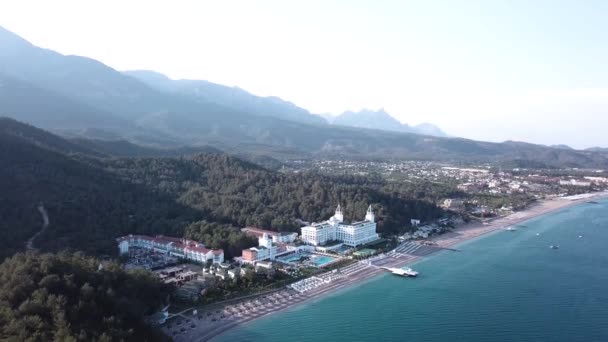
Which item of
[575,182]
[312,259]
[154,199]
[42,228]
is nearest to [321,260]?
[312,259]

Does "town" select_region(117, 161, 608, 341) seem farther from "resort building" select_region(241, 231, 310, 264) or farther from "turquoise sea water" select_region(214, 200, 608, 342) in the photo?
"turquoise sea water" select_region(214, 200, 608, 342)

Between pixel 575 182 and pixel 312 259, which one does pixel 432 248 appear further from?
pixel 575 182

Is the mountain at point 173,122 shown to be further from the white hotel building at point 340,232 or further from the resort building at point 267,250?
the resort building at point 267,250

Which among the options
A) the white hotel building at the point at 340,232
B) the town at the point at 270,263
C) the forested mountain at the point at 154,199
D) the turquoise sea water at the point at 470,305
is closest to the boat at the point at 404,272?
the town at the point at 270,263

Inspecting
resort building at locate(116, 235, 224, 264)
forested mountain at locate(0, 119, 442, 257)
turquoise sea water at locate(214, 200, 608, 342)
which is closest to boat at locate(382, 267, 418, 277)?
turquoise sea water at locate(214, 200, 608, 342)

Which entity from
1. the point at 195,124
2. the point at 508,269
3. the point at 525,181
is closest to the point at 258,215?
the point at 508,269

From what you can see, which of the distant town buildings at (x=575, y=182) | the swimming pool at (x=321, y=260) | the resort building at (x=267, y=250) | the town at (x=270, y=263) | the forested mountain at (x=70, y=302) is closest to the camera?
the forested mountain at (x=70, y=302)
